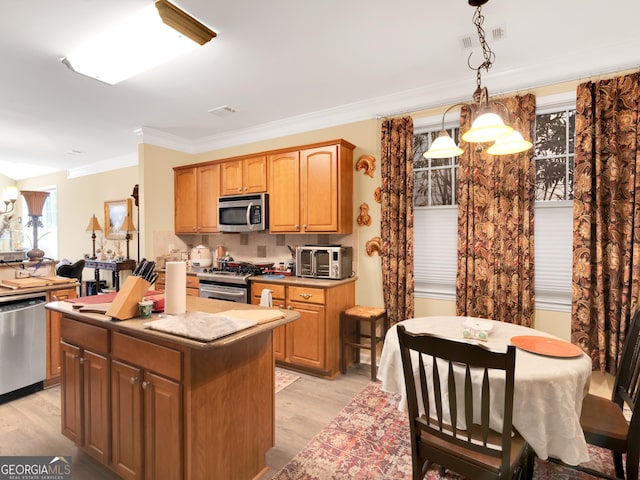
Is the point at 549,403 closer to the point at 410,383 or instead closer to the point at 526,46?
the point at 410,383

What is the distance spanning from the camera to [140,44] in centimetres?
246

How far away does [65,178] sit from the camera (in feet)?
24.0

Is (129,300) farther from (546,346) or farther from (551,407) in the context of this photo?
(546,346)

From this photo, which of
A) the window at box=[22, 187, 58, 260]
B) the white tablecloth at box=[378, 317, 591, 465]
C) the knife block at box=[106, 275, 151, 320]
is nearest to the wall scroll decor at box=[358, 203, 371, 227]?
the white tablecloth at box=[378, 317, 591, 465]

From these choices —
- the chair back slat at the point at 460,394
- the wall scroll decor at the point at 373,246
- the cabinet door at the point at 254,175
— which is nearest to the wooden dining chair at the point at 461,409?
the chair back slat at the point at 460,394

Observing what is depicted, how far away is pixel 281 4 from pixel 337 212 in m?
1.90

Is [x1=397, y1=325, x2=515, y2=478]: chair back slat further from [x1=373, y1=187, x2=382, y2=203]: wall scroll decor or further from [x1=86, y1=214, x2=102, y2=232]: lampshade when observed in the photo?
[x1=86, y1=214, x2=102, y2=232]: lampshade

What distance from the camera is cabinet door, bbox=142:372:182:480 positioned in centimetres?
156

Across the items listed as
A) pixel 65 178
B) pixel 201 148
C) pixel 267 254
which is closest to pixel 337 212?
pixel 267 254

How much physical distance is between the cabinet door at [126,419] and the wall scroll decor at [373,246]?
2.50 metres

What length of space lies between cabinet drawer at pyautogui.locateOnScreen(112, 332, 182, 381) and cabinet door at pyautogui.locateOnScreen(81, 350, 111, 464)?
7.2 inches

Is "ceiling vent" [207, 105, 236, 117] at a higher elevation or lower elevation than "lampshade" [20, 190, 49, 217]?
higher

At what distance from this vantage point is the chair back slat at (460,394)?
136 centimetres

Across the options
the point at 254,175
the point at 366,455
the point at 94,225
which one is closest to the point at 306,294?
the point at 366,455
